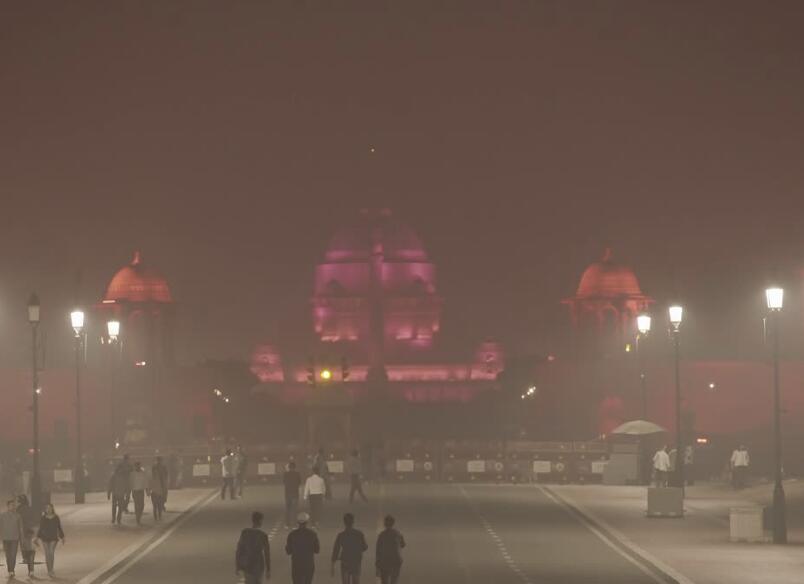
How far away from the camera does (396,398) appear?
165 meters

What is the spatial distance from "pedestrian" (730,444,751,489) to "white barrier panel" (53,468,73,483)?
20.3m

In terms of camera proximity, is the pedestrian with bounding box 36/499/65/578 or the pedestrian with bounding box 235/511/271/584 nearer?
the pedestrian with bounding box 235/511/271/584

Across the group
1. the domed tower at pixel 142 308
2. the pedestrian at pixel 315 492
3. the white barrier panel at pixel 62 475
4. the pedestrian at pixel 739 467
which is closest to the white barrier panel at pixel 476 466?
the pedestrian at pixel 739 467

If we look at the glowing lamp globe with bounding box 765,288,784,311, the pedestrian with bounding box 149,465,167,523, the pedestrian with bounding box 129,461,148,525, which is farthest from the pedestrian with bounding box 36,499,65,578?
the glowing lamp globe with bounding box 765,288,784,311

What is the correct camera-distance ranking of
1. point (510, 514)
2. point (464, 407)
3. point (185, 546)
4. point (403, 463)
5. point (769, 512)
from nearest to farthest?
point (185, 546) < point (769, 512) < point (510, 514) < point (403, 463) < point (464, 407)

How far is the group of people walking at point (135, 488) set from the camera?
163 feet

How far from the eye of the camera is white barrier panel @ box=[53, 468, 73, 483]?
224 feet

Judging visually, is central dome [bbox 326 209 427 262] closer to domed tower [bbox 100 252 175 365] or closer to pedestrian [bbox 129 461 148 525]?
domed tower [bbox 100 252 175 365]

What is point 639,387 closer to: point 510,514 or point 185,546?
point 510,514

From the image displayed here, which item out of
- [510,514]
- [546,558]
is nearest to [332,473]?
[510,514]

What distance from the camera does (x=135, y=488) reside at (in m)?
50.7

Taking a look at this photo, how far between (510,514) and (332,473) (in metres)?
22.9

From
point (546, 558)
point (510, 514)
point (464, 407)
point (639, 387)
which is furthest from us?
point (464, 407)

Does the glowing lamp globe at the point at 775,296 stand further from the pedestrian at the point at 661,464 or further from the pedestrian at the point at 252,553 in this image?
the pedestrian at the point at 252,553
